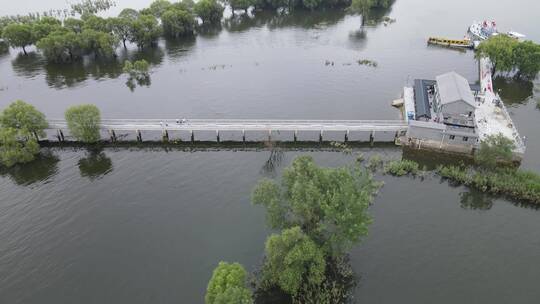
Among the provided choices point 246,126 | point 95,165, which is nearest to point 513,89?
point 246,126

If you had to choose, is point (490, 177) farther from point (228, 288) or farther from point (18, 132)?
point (18, 132)

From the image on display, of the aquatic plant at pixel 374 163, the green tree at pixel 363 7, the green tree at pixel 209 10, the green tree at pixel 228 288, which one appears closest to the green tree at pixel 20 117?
the green tree at pixel 228 288

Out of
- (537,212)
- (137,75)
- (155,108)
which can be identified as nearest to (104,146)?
(155,108)

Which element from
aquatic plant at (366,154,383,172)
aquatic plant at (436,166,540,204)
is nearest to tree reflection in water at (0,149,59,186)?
aquatic plant at (366,154,383,172)

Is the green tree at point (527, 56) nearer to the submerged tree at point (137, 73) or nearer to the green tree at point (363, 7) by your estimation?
the green tree at point (363, 7)

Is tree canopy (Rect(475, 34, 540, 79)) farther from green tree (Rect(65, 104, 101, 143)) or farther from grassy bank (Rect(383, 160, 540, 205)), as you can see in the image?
green tree (Rect(65, 104, 101, 143))

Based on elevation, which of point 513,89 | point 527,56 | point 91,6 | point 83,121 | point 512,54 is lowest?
point 513,89
